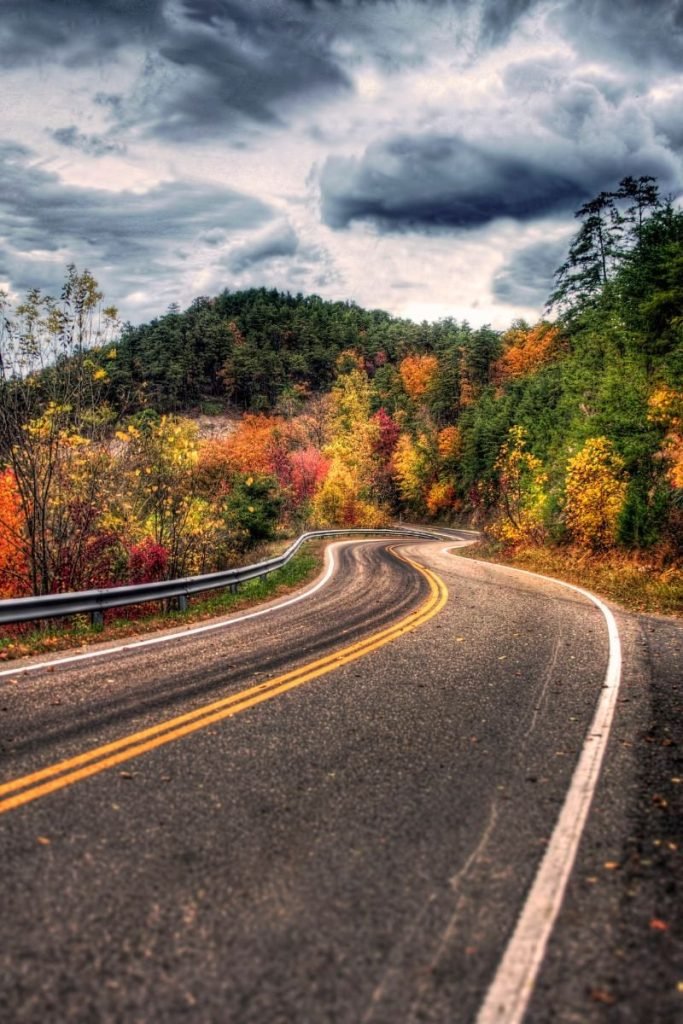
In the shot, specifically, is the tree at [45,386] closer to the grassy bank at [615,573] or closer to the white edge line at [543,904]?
the white edge line at [543,904]

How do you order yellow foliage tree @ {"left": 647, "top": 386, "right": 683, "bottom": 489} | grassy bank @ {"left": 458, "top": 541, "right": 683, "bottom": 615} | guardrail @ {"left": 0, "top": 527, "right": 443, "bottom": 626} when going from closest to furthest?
guardrail @ {"left": 0, "top": 527, "right": 443, "bottom": 626} → grassy bank @ {"left": 458, "top": 541, "right": 683, "bottom": 615} → yellow foliage tree @ {"left": 647, "top": 386, "right": 683, "bottom": 489}

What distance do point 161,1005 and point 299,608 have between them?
9.26 meters

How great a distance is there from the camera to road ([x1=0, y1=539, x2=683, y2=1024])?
7.71 ft

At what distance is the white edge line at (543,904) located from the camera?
89.8 inches

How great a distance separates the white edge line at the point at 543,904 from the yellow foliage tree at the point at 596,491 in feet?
56.2

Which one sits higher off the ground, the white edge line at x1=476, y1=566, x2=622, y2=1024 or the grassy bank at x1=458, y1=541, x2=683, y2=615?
the white edge line at x1=476, y1=566, x2=622, y2=1024

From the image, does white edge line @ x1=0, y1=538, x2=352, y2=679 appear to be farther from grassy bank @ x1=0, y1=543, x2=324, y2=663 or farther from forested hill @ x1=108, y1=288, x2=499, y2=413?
forested hill @ x1=108, y1=288, x2=499, y2=413

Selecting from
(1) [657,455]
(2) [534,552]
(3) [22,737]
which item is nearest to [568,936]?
(3) [22,737]

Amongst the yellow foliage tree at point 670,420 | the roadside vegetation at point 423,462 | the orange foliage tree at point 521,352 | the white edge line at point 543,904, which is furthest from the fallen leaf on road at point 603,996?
the orange foliage tree at point 521,352

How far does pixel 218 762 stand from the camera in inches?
172

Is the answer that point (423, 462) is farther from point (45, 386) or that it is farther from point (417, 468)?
point (45, 386)

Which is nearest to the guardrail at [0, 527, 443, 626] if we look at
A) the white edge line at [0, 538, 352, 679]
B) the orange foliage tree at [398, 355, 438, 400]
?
the white edge line at [0, 538, 352, 679]

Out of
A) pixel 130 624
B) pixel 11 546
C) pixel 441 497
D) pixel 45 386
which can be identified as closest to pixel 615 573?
pixel 130 624

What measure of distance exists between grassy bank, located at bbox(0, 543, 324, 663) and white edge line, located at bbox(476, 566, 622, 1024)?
6600 mm
